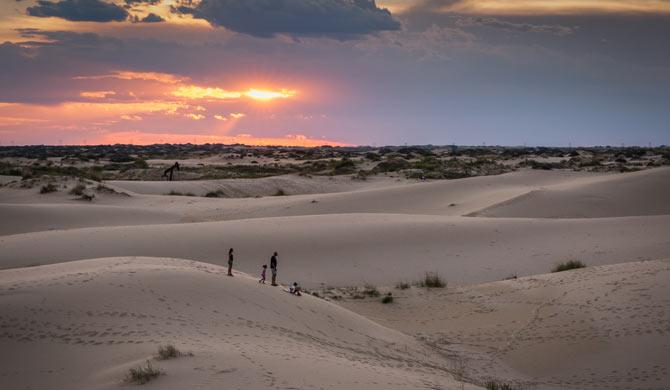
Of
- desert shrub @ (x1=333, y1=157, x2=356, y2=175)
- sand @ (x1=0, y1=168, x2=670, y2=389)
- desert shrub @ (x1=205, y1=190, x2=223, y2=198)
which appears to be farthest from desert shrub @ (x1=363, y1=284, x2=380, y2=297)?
desert shrub @ (x1=333, y1=157, x2=356, y2=175)

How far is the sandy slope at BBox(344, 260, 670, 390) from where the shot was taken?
1124cm

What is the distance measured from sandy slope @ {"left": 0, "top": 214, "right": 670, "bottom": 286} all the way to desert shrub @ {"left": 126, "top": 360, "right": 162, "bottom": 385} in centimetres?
1091

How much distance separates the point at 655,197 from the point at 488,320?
1143 inches

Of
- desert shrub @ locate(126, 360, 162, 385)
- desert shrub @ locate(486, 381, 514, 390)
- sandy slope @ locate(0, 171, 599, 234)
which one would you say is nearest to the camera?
desert shrub @ locate(126, 360, 162, 385)

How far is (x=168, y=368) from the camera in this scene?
7781 mm

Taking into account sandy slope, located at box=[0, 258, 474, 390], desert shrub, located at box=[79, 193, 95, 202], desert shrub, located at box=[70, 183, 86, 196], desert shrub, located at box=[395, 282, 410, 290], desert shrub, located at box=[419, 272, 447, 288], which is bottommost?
desert shrub, located at box=[395, 282, 410, 290]

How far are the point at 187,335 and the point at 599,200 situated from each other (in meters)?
32.8

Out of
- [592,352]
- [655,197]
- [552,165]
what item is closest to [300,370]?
[592,352]

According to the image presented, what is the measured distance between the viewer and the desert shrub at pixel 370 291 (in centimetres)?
1683

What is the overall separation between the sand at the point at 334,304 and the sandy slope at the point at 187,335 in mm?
40

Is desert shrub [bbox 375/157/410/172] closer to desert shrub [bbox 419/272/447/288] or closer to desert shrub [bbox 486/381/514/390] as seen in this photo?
desert shrub [bbox 419/272/447/288]

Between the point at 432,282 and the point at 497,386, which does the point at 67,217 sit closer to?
the point at 432,282

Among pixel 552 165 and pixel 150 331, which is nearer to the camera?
pixel 150 331

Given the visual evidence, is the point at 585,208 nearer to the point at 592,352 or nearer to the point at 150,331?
the point at 592,352
